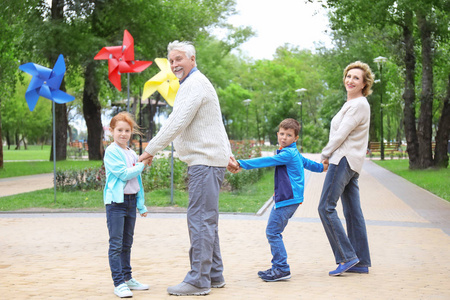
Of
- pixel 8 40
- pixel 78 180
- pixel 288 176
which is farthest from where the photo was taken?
pixel 8 40

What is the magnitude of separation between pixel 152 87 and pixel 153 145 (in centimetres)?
651

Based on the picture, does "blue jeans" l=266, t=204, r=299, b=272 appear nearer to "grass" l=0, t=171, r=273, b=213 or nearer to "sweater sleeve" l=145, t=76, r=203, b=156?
"sweater sleeve" l=145, t=76, r=203, b=156

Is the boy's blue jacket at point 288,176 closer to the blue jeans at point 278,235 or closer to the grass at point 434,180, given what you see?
the blue jeans at point 278,235

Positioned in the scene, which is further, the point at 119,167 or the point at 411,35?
the point at 411,35

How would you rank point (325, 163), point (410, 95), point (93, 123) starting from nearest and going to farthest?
1. point (325, 163)
2. point (410, 95)
3. point (93, 123)

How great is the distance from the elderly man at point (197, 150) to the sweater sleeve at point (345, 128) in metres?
1.16

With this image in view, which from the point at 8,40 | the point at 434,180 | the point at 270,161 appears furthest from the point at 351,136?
the point at 8,40

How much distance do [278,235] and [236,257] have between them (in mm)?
1311

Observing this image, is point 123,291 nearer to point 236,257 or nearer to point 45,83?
point 236,257

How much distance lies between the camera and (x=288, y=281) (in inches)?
208

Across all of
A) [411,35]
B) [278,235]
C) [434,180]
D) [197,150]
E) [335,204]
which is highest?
[411,35]

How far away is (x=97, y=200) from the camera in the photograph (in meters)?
12.6

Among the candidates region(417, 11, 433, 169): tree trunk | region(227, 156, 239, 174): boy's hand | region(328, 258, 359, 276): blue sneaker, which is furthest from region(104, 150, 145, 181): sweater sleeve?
region(417, 11, 433, 169): tree trunk

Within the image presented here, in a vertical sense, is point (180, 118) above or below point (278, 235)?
above
